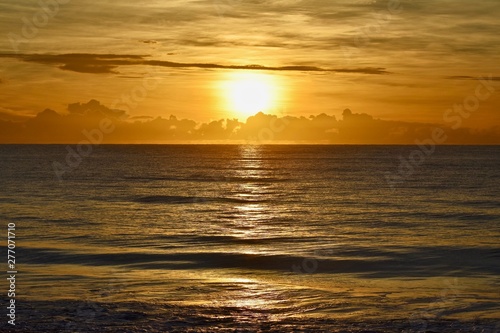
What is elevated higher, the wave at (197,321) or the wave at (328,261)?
the wave at (328,261)

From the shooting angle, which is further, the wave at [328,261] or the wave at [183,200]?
the wave at [183,200]

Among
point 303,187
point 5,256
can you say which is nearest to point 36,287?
point 5,256

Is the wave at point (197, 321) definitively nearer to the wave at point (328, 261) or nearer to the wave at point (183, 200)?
the wave at point (328, 261)

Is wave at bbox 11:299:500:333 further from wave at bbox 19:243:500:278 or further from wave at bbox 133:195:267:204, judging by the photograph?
wave at bbox 133:195:267:204

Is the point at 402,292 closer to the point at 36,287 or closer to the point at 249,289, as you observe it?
the point at 249,289

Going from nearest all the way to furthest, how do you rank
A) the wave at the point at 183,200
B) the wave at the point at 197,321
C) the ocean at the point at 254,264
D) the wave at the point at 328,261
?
1. the wave at the point at 197,321
2. the ocean at the point at 254,264
3. the wave at the point at 328,261
4. the wave at the point at 183,200

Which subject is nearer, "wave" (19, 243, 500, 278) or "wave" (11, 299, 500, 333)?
"wave" (11, 299, 500, 333)

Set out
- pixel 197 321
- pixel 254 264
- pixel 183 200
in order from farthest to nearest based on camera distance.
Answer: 1. pixel 183 200
2. pixel 254 264
3. pixel 197 321

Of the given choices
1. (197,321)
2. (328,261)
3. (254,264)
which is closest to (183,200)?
(254,264)

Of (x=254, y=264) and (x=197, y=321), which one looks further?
(x=254, y=264)

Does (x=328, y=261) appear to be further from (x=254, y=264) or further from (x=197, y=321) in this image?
(x=197, y=321)

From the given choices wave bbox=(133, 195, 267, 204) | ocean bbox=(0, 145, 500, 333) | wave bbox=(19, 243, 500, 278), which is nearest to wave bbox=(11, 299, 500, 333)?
ocean bbox=(0, 145, 500, 333)

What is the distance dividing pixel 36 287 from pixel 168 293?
5.24 metres

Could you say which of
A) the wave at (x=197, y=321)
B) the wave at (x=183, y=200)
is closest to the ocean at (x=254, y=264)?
the wave at (x=197, y=321)
